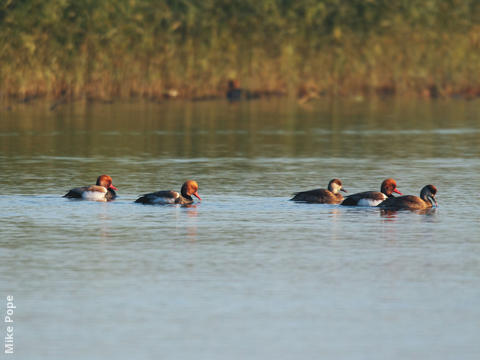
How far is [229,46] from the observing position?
1465 inches

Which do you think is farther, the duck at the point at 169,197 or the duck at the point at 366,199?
the duck at the point at 169,197

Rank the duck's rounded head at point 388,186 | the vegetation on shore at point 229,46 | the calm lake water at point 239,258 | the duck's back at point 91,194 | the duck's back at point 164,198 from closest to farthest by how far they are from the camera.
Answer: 1. the calm lake water at point 239,258
2. the duck's back at point 164,198
3. the duck's back at point 91,194
4. the duck's rounded head at point 388,186
5. the vegetation on shore at point 229,46

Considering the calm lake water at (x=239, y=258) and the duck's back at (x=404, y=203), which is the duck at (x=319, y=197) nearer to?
the calm lake water at (x=239, y=258)

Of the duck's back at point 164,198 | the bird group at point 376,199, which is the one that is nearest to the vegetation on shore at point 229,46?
the duck's back at point 164,198

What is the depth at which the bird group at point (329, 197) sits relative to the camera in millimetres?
15539

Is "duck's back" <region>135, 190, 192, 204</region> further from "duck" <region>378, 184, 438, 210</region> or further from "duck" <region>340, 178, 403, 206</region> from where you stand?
"duck" <region>378, 184, 438, 210</region>

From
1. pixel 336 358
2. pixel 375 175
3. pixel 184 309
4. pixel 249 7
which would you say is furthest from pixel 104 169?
pixel 249 7

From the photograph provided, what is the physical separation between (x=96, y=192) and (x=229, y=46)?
21.6 metres

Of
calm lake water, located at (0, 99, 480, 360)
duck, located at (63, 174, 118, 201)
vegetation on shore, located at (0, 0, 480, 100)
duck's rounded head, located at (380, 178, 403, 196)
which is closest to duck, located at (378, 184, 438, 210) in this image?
calm lake water, located at (0, 99, 480, 360)

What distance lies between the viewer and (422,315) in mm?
9383

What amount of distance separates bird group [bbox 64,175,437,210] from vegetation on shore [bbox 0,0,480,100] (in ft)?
53.9

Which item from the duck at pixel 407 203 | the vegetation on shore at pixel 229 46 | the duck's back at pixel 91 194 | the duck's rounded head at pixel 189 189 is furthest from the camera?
the vegetation on shore at pixel 229 46

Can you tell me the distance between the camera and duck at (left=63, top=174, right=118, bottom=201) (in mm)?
16109

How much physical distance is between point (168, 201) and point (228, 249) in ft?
12.0
